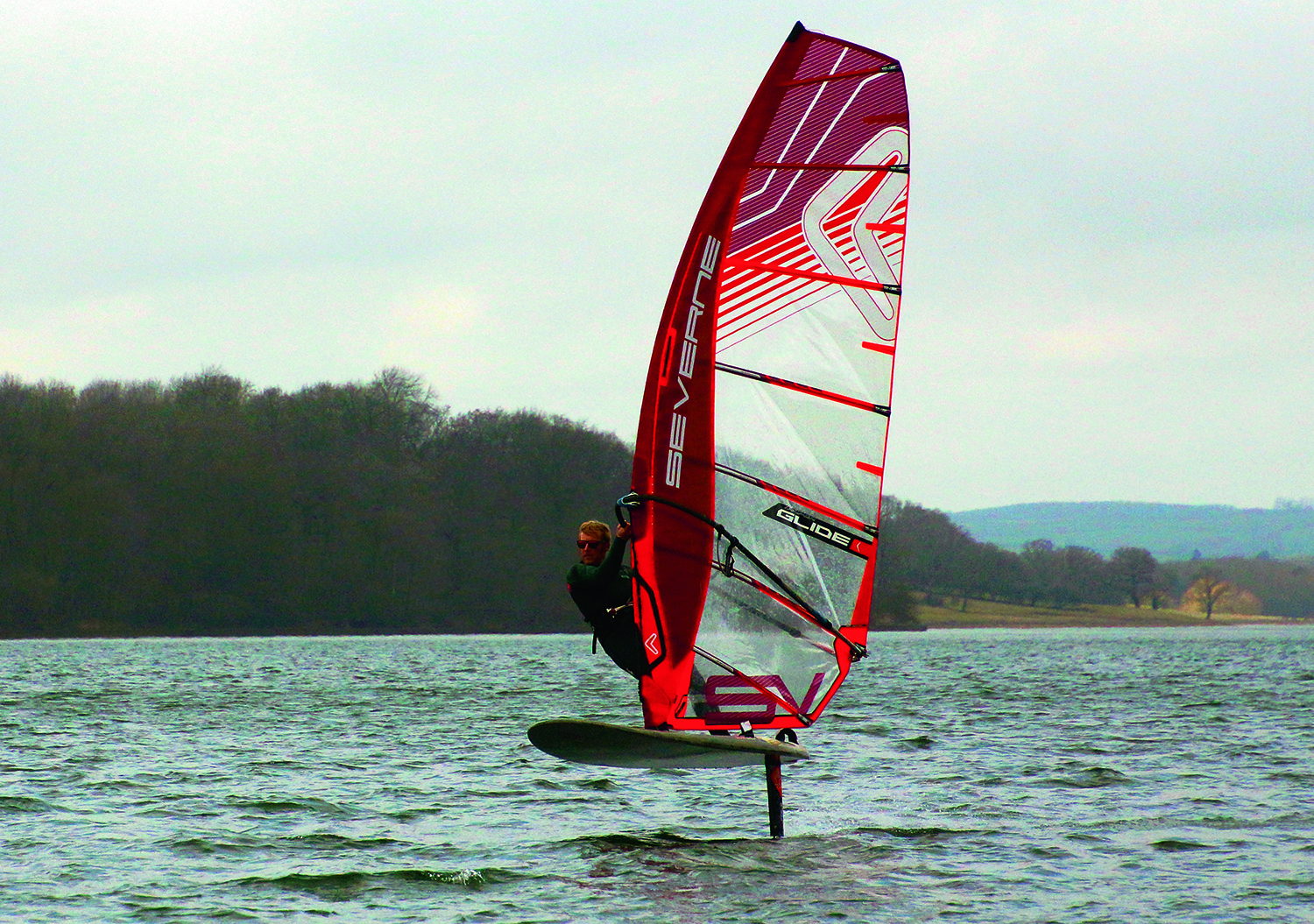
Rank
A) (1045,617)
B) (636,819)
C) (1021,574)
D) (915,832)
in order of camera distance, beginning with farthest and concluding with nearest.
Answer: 1. (1021,574)
2. (1045,617)
3. (636,819)
4. (915,832)

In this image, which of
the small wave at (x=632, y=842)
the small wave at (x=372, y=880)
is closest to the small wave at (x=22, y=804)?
the small wave at (x=372, y=880)

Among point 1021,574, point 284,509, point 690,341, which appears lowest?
point 690,341

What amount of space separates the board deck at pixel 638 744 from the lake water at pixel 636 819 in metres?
0.90

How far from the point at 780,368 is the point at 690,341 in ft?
1.93

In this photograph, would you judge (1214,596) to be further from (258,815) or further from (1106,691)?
(258,815)

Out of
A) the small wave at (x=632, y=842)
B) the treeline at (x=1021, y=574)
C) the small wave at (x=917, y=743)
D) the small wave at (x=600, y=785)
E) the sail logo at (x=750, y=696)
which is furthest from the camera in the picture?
the treeline at (x=1021, y=574)

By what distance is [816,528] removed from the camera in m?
9.95

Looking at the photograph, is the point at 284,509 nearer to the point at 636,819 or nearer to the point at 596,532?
the point at 636,819

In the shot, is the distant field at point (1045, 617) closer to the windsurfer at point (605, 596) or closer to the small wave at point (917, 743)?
the small wave at point (917, 743)

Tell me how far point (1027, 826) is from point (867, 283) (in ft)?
19.3

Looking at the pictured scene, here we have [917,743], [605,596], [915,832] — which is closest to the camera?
[605,596]

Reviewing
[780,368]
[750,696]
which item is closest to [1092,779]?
[750,696]

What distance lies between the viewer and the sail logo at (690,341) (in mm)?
9578

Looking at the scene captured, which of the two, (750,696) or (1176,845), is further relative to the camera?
(1176,845)
